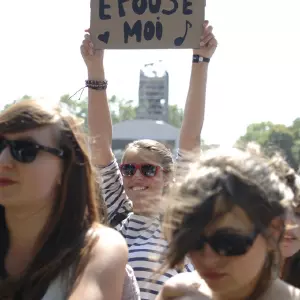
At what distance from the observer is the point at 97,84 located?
3125 millimetres

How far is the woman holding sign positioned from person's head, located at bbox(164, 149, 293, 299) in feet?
3.51

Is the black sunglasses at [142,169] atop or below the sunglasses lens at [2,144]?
below

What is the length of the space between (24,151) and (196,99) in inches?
48.3

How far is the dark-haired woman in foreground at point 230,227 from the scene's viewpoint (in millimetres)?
1592

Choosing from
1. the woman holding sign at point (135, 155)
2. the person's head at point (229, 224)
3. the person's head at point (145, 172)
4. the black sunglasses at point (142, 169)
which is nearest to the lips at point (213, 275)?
the person's head at point (229, 224)

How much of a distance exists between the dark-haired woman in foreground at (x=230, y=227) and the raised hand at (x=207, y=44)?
1.46 metres

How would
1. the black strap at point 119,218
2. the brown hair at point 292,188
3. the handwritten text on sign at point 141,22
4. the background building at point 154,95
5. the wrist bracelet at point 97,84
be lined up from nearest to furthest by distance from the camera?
the brown hair at point 292,188, the black strap at point 119,218, the wrist bracelet at point 97,84, the handwritten text on sign at point 141,22, the background building at point 154,95

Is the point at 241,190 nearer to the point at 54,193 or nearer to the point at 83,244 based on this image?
the point at 83,244

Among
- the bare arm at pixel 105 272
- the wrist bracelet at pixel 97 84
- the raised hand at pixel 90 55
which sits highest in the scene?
the raised hand at pixel 90 55

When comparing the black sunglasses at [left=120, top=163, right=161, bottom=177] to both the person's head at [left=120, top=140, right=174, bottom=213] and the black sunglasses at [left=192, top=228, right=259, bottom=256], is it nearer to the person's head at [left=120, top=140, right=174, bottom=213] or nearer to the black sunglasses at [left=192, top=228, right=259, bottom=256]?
the person's head at [left=120, top=140, right=174, bottom=213]

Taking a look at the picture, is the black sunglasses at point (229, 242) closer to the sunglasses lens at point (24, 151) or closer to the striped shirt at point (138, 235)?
the striped shirt at point (138, 235)

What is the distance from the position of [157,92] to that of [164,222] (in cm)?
3580

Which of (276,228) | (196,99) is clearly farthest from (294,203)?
(196,99)

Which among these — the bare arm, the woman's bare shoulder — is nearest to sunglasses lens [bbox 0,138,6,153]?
the bare arm
